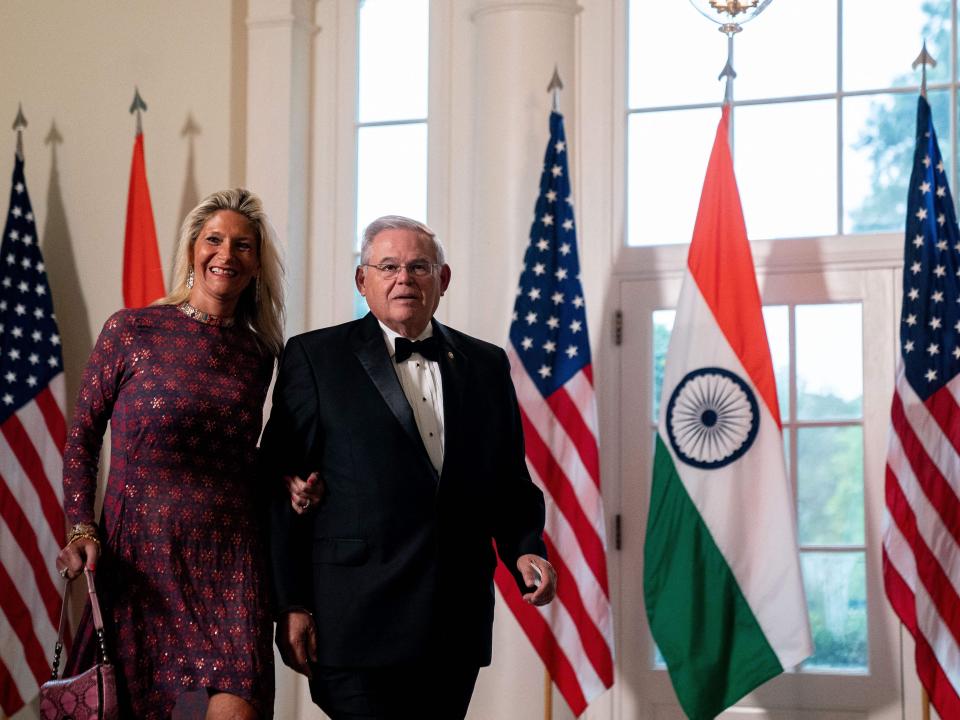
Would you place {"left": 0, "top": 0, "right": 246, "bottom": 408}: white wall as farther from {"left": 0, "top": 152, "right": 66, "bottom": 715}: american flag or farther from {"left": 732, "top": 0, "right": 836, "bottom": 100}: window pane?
{"left": 732, "top": 0, "right": 836, "bottom": 100}: window pane

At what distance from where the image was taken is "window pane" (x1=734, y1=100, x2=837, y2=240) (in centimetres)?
478

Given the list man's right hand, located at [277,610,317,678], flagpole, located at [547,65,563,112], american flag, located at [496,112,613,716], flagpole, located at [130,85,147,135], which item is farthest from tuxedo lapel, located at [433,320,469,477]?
flagpole, located at [130,85,147,135]

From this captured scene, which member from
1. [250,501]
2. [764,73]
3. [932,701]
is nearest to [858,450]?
[932,701]

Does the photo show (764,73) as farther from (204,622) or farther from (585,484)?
(204,622)

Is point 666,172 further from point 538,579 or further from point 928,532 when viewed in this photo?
point 538,579

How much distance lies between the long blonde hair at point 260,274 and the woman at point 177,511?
6 cm

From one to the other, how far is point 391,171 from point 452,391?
8.63 ft

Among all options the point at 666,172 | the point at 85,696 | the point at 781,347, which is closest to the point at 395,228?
the point at 85,696

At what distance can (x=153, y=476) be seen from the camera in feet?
9.37

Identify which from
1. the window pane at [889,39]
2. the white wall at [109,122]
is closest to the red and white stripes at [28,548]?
the white wall at [109,122]

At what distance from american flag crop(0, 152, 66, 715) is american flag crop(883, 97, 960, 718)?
305cm

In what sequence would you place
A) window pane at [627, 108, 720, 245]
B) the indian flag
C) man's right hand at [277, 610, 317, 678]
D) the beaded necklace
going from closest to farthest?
1. man's right hand at [277, 610, 317, 678]
2. the beaded necklace
3. the indian flag
4. window pane at [627, 108, 720, 245]

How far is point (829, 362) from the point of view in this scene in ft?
15.3

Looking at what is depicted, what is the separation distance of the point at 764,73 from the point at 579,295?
46.5 inches
